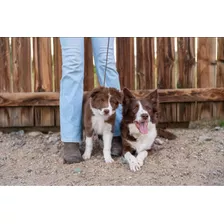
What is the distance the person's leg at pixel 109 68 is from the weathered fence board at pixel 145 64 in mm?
469

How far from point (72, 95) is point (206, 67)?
3.45 feet

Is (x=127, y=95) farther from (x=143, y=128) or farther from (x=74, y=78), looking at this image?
(x=74, y=78)

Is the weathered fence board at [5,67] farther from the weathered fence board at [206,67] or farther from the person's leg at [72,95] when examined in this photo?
the weathered fence board at [206,67]

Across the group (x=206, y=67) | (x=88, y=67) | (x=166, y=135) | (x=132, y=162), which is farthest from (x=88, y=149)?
(x=206, y=67)

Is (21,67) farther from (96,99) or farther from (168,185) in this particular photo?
(168,185)

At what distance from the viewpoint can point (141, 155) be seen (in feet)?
7.67

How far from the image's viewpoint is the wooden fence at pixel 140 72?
2.88m

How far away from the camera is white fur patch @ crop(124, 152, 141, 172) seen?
87.4 inches

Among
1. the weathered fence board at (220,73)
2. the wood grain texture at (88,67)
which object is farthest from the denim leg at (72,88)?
the weathered fence board at (220,73)

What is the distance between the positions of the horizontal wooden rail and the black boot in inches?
23.8

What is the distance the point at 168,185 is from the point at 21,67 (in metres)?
1.39

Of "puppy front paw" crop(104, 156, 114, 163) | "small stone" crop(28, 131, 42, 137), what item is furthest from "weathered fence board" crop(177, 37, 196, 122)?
"small stone" crop(28, 131, 42, 137)
